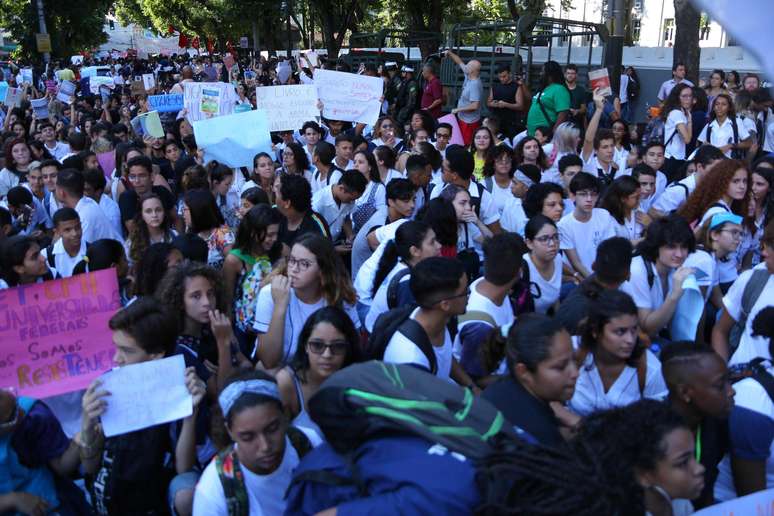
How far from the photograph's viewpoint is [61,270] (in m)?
5.24

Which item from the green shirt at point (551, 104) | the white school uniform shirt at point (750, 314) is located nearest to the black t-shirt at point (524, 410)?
the white school uniform shirt at point (750, 314)

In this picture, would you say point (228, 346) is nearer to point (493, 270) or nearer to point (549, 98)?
point (493, 270)

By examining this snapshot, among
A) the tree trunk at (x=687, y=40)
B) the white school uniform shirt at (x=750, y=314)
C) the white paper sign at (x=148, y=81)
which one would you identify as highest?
the tree trunk at (x=687, y=40)

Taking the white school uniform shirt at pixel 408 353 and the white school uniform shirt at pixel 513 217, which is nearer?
the white school uniform shirt at pixel 408 353

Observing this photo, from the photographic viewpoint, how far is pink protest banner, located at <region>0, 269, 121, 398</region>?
3.49 metres

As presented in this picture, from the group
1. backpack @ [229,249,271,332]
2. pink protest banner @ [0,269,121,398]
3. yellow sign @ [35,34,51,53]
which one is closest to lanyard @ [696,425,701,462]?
backpack @ [229,249,271,332]

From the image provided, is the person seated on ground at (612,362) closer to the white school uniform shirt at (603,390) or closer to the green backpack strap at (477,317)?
the white school uniform shirt at (603,390)

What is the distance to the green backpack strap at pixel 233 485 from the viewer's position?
2592 mm

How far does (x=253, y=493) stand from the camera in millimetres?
2621

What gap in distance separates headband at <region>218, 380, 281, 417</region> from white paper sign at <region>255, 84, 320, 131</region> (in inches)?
268

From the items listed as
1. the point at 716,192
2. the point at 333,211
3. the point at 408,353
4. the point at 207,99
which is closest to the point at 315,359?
the point at 408,353

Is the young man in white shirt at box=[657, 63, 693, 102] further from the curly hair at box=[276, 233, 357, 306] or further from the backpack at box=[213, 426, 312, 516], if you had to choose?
the backpack at box=[213, 426, 312, 516]

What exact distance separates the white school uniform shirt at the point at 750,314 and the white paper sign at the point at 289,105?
6247mm

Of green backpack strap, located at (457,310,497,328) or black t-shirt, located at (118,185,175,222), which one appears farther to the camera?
black t-shirt, located at (118,185,175,222)
